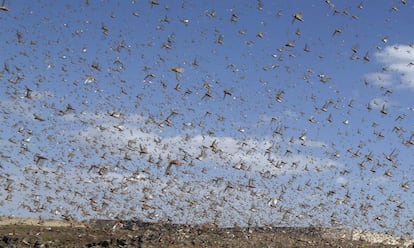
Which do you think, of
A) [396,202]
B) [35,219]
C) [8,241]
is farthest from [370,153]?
[35,219]

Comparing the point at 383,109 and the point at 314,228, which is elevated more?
the point at 383,109

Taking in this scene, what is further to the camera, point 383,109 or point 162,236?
point 162,236

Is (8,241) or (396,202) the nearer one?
(396,202)

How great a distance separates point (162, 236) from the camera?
134 feet

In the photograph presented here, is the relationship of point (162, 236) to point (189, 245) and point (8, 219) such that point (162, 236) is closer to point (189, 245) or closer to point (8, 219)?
point (189, 245)

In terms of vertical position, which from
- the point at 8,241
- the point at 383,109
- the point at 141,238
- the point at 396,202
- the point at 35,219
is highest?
the point at 383,109

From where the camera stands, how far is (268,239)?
5106cm

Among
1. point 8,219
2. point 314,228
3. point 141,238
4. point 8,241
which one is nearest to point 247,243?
point 141,238

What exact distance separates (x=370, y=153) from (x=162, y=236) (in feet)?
61.9

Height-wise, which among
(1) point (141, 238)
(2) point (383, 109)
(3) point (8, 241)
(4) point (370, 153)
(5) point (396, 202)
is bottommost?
(3) point (8, 241)

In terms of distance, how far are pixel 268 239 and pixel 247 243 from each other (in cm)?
586

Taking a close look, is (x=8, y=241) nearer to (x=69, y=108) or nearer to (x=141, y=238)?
(x=141, y=238)

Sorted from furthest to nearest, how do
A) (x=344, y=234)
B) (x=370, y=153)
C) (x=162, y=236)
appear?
1. (x=344, y=234)
2. (x=162, y=236)
3. (x=370, y=153)

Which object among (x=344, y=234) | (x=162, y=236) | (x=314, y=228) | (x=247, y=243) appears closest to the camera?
(x=162, y=236)
